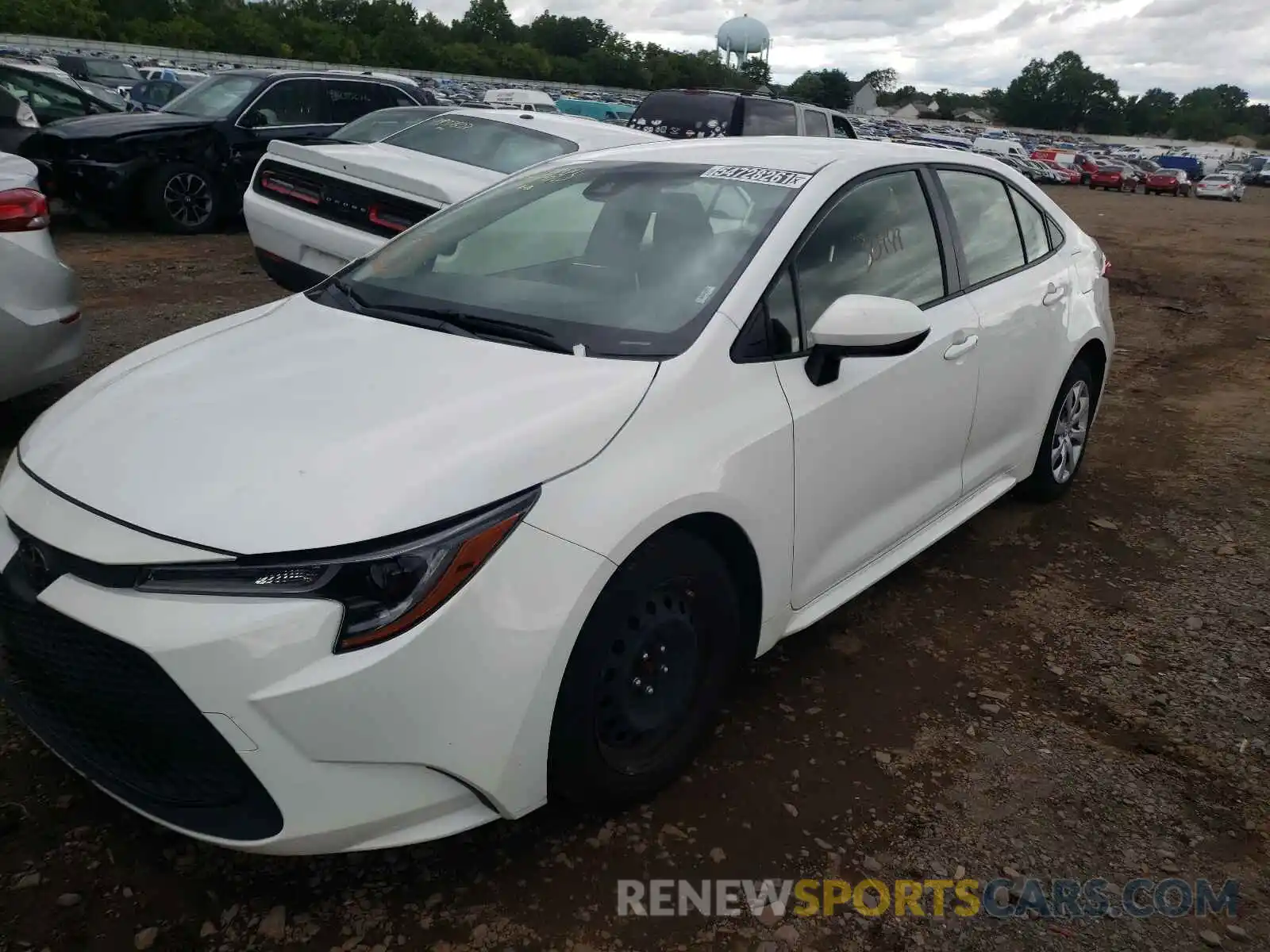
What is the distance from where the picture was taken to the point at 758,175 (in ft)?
9.77

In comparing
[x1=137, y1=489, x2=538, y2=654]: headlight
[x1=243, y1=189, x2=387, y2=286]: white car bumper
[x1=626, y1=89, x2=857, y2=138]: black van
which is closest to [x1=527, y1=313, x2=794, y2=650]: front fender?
[x1=137, y1=489, x2=538, y2=654]: headlight

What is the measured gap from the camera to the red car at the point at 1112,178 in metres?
41.8

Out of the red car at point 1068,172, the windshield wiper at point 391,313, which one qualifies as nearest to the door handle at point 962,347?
the windshield wiper at point 391,313

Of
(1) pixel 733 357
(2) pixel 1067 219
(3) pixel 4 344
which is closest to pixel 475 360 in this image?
(1) pixel 733 357

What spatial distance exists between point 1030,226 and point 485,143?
3.73 meters

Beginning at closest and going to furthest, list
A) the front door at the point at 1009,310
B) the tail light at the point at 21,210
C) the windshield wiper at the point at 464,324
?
the windshield wiper at the point at 464,324
the front door at the point at 1009,310
the tail light at the point at 21,210

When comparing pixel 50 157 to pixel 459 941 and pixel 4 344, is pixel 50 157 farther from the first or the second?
pixel 459 941

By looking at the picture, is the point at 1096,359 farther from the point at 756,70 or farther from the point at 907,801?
the point at 756,70

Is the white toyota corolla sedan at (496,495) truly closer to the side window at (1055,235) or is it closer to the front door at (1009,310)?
the front door at (1009,310)

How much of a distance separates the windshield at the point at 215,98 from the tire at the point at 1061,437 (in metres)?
8.62

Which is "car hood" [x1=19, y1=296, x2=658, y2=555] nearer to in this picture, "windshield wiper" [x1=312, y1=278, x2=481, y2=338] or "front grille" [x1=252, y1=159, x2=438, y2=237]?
"windshield wiper" [x1=312, y1=278, x2=481, y2=338]

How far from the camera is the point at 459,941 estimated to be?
207 centimetres

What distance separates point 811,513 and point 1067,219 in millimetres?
2721

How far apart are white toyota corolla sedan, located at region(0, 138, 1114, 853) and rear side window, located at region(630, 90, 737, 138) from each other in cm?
685
